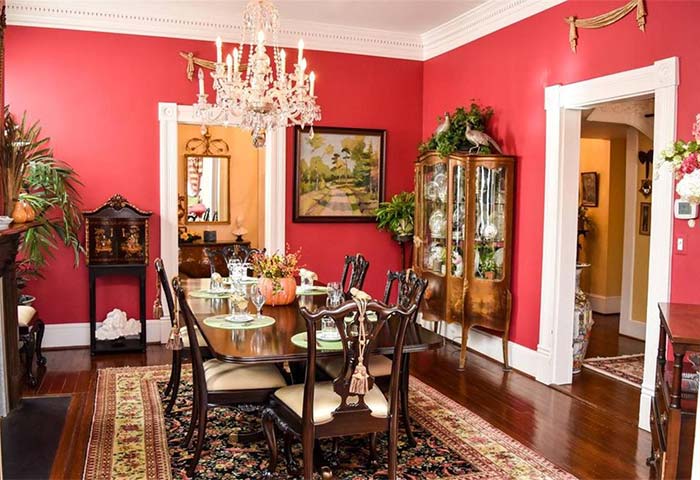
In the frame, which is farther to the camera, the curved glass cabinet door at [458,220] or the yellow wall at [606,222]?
the yellow wall at [606,222]

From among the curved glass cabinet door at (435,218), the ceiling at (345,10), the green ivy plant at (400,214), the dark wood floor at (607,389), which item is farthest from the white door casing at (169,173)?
the dark wood floor at (607,389)

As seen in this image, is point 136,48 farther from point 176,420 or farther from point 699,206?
point 699,206

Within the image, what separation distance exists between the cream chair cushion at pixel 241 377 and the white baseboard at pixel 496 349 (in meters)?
2.57

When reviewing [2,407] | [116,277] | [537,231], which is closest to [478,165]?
[537,231]

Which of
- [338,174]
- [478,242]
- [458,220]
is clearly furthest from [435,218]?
[338,174]

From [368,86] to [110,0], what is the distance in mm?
2639

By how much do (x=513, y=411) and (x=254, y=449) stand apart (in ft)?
6.00

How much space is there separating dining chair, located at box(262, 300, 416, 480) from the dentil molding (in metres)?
3.39

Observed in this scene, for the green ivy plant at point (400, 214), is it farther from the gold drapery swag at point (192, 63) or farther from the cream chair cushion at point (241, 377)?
the cream chair cushion at point (241, 377)

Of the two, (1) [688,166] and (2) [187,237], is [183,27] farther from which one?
(1) [688,166]

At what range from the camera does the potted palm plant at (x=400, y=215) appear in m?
6.71

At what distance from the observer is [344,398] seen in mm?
3033

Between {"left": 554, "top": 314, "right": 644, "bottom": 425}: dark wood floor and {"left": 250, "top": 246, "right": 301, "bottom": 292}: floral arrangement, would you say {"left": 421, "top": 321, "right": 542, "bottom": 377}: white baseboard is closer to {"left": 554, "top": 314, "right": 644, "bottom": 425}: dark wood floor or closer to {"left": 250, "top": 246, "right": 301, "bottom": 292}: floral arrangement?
{"left": 554, "top": 314, "right": 644, "bottom": 425}: dark wood floor

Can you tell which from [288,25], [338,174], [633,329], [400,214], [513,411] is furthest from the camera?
[633,329]
